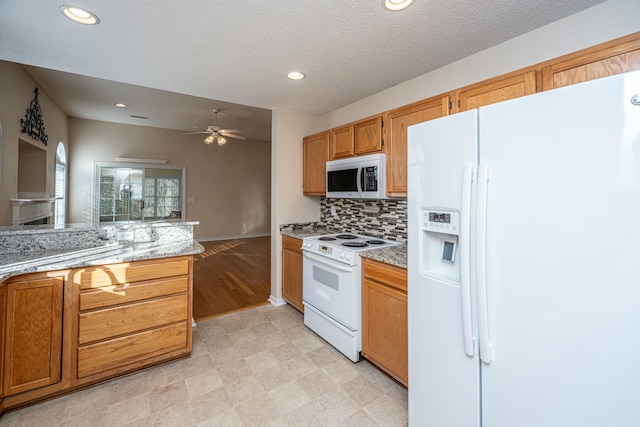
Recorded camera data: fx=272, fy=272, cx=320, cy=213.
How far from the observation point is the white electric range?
87.0 inches

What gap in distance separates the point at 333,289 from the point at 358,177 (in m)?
1.06

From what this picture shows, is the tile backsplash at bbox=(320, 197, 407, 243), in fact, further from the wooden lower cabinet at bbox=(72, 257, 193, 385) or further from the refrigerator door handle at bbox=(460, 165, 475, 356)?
the wooden lower cabinet at bbox=(72, 257, 193, 385)

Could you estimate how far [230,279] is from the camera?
171 inches

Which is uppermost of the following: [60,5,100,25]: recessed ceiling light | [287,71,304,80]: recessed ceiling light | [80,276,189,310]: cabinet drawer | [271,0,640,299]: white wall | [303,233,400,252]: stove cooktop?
[287,71,304,80]: recessed ceiling light

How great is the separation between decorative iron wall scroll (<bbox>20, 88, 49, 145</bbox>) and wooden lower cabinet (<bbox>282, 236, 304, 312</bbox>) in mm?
3404

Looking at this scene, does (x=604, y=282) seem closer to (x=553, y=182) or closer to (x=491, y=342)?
(x=553, y=182)

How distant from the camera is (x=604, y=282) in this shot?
2.94 ft

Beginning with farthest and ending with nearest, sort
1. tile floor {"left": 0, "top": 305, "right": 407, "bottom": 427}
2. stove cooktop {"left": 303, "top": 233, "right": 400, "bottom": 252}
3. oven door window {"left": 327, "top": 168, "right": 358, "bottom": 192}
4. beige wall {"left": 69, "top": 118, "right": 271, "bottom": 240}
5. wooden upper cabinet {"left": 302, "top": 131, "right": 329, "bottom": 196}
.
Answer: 1. beige wall {"left": 69, "top": 118, "right": 271, "bottom": 240}
2. wooden upper cabinet {"left": 302, "top": 131, "right": 329, "bottom": 196}
3. oven door window {"left": 327, "top": 168, "right": 358, "bottom": 192}
4. stove cooktop {"left": 303, "top": 233, "right": 400, "bottom": 252}
5. tile floor {"left": 0, "top": 305, "right": 407, "bottom": 427}

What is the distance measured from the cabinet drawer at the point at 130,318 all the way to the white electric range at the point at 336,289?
44.4 inches

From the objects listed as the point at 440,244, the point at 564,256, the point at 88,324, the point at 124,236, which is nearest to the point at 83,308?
the point at 88,324

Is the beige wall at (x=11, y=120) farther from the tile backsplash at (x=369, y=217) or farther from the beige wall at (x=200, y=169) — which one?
the tile backsplash at (x=369, y=217)

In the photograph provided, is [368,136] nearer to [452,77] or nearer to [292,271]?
[452,77]

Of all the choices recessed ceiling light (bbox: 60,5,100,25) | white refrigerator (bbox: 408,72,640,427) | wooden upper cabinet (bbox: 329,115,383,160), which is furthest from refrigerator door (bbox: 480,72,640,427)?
recessed ceiling light (bbox: 60,5,100,25)

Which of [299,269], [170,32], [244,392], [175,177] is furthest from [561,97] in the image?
[175,177]
